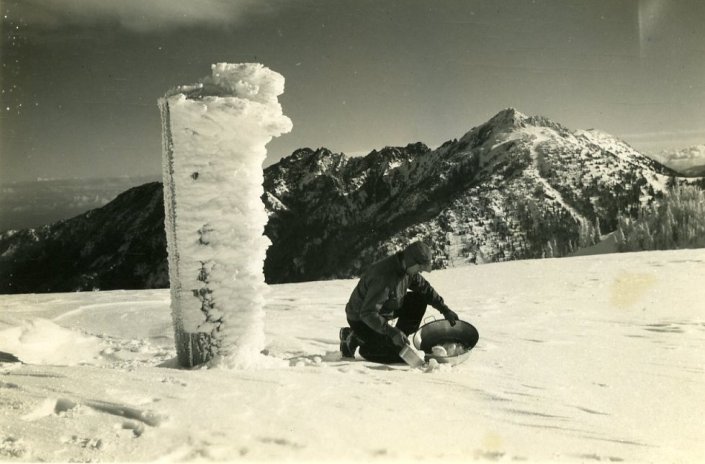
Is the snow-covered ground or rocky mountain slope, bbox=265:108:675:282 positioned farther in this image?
rocky mountain slope, bbox=265:108:675:282

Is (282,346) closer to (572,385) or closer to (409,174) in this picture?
(572,385)

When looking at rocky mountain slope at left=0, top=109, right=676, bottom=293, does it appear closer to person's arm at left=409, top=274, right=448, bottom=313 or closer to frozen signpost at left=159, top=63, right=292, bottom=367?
frozen signpost at left=159, top=63, right=292, bottom=367

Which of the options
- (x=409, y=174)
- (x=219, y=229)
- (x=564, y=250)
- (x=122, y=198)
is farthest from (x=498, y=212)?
(x=122, y=198)

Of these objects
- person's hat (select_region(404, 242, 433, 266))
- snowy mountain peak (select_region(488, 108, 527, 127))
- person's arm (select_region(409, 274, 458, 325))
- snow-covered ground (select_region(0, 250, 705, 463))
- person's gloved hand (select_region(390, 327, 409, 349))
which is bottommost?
snow-covered ground (select_region(0, 250, 705, 463))

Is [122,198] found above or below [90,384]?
above

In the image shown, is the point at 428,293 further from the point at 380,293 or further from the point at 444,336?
the point at 380,293

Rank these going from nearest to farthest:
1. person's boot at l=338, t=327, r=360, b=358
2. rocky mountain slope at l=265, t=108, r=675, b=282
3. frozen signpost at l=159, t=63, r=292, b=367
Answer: frozen signpost at l=159, t=63, r=292, b=367 < person's boot at l=338, t=327, r=360, b=358 < rocky mountain slope at l=265, t=108, r=675, b=282

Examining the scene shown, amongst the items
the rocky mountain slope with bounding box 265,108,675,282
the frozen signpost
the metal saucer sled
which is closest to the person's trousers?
the metal saucer sled
